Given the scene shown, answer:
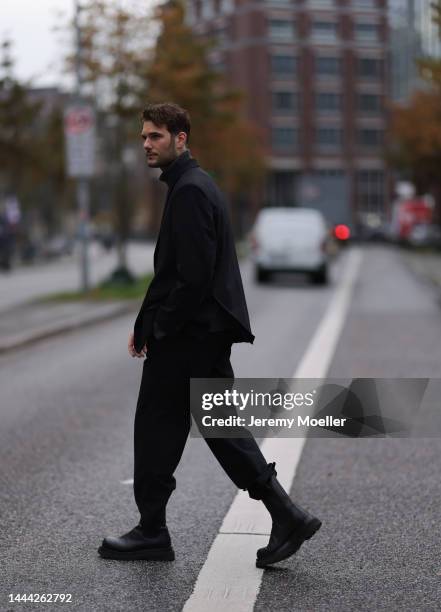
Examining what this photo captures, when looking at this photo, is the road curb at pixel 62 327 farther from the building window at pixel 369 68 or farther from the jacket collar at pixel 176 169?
the building window at pixel 369 68

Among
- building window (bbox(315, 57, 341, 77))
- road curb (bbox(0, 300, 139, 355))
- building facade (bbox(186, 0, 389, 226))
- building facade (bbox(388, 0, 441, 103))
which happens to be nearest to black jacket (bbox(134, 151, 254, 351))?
road curb (bbox(0, 300, 139, 355))

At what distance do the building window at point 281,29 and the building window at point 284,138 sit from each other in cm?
790

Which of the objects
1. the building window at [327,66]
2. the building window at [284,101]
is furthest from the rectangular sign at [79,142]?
the building window at [327,66]

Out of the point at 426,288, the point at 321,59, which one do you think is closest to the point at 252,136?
the point at 321,59

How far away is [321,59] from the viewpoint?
10100 cm

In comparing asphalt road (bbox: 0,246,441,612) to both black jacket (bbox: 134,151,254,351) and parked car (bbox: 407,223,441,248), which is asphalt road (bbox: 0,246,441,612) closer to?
black jacket (bbox: 134,151,254,351)

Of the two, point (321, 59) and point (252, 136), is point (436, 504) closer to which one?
point (252, 136)

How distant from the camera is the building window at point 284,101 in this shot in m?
99.9

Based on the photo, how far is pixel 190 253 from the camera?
13.9 feet

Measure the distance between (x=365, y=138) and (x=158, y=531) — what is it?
3923 inches

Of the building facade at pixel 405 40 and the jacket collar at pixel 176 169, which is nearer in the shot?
the jacket collar at pixel 176 169

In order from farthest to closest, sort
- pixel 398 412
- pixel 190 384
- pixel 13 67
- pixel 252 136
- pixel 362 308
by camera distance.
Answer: pixel 252 136, pixel 13 67, pixel 362 308, pixel 398 412, pixel 190 384

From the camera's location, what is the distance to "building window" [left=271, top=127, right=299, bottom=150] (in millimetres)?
100125

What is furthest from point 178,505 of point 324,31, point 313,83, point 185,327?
point 324,31
